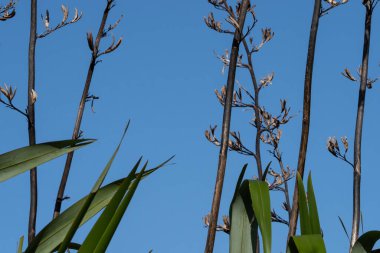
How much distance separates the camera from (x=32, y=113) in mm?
3738

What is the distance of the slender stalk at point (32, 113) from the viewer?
3.44 meters

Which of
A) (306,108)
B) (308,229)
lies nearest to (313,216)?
(308,229)

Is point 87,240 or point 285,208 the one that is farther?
point 285,208

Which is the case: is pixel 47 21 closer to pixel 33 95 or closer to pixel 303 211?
pixel 33 95

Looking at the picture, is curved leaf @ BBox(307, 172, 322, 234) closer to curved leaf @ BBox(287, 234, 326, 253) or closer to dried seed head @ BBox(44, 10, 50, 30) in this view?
curved leaf @ BBox(287, 234, 326, 253)

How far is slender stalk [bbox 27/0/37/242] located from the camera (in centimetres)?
344

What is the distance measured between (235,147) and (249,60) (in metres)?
0.89

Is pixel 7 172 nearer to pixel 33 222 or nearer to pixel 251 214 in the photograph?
pixel 251 214

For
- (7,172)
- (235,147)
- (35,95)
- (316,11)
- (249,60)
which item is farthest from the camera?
(235,147)

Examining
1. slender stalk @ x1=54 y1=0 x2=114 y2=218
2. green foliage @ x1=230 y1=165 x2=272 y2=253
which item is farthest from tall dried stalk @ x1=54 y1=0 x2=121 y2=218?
green foliage @ x1=230 y1=165 x2=272 y2=253

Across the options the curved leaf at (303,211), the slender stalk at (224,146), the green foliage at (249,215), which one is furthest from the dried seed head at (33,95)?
the curved leaf at (303,211)

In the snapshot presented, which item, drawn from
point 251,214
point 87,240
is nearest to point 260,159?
point 251,214

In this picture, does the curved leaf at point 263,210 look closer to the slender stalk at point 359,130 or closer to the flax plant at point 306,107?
the flax plant at point 306,107

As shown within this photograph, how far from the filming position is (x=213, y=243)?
237cm
